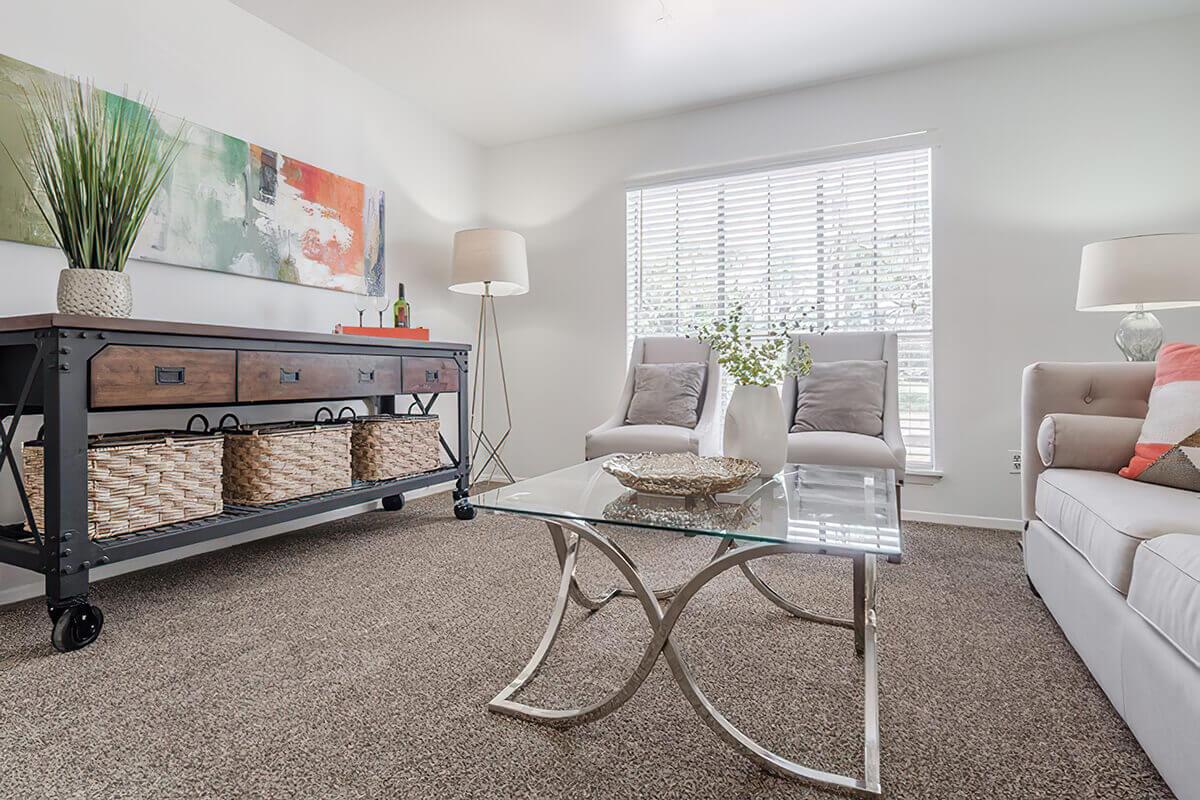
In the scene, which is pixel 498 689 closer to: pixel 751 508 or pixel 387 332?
pixel 751 508

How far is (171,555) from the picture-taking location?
2363 millimetres

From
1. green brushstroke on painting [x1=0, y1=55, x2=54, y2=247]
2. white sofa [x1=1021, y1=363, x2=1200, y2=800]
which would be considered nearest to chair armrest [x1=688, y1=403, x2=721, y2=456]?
white sofa [x1=1021, y1=363, x2=1200, y2=800]

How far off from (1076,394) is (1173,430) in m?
0.40

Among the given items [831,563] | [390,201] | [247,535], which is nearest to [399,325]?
[390,201]

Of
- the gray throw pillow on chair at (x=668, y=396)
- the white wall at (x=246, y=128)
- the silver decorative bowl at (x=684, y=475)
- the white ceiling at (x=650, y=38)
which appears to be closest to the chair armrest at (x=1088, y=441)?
the silver decorative bowl at (x=684, y=475)

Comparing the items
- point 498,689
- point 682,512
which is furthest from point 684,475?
point 498,689

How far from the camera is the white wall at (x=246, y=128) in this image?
202 centimetres

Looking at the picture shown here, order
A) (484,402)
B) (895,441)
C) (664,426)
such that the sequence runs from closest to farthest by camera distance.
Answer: (895,441) < (664,426) < (484,402)

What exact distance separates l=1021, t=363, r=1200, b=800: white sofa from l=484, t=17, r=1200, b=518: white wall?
1.12 metres

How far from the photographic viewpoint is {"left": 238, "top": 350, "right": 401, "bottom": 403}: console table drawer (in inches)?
80.9

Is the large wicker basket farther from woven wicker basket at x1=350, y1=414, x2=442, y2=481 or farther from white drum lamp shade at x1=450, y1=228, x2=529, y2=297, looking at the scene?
white drum lamp shade at x1=450, y1=228, x2=529, y2=297

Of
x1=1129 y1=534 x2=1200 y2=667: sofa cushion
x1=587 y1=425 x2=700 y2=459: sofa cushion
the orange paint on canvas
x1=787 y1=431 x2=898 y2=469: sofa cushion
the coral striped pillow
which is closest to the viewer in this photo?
x1=1129 y1=534 x2=1200 y2=667: sofa cushion

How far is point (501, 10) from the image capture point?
266 cm

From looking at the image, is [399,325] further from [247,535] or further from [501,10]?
[501,10]
